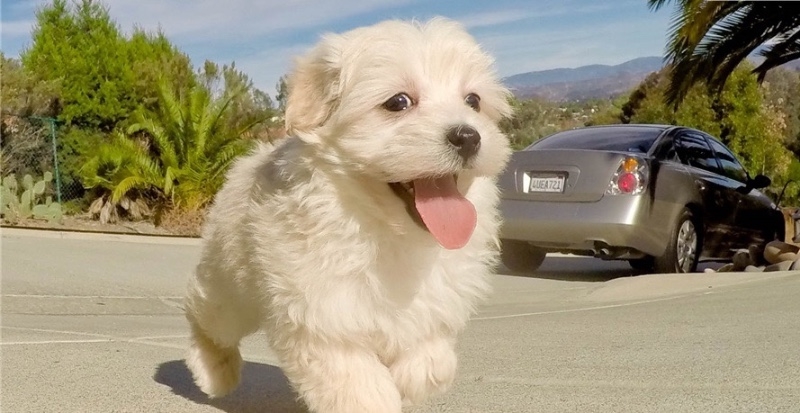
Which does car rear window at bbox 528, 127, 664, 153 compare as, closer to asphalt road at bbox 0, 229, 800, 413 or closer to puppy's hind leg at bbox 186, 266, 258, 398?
asphalt road at bbox 0, 229, 800, 413

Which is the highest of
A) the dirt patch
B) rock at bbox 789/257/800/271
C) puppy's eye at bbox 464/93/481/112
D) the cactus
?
puppy's eye at bbox 464/93/481/112

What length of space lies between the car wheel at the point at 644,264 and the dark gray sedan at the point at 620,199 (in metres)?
0.02

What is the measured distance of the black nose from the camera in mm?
3125

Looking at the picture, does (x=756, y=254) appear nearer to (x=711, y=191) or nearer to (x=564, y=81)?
(x=711, y=191)

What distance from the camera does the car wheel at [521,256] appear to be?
11305 mm

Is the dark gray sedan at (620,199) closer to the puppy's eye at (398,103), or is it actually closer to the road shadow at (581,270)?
the road shadow at (581,270)

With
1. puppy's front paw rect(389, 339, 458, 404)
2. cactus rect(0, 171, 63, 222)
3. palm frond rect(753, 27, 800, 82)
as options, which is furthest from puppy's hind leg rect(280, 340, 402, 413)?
cactus rect(0, 171, 63, 222)

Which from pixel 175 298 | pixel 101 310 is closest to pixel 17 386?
pixel 101 310

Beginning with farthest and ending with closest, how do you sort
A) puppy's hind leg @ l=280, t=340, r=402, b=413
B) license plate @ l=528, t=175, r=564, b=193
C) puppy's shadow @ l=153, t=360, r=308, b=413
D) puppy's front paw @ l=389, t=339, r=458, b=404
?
license plate @ l=528, t=175, r=564, b=193 < puppy's shadow @ l=153, t=360, r=308, b=413 < puppy's front paw @ l=389, t=339, r=458, b=404 < puppy's hind leg @ l=280, t=340, r=402, b=413

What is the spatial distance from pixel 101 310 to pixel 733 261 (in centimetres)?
808

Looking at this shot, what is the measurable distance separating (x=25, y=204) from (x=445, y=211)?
13.9m

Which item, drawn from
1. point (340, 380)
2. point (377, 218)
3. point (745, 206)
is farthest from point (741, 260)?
point (340, 380)

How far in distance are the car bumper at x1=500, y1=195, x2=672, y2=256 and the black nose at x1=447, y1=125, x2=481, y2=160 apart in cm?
688

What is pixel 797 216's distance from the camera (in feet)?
45.4
